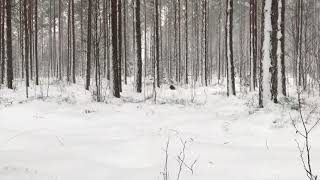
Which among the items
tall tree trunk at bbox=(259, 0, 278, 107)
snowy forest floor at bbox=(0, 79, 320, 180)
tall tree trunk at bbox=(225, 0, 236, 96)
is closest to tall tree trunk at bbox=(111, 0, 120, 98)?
snowy forest floor at bbox=(0, 79, 320, 180)

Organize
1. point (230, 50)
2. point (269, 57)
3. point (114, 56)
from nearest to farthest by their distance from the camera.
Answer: point (269, 57), point (114, 56), point (230, 50)

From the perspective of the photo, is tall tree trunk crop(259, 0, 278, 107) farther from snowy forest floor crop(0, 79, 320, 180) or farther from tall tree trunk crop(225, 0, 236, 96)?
tall tree trunk crop(225, 0, 236, 96)

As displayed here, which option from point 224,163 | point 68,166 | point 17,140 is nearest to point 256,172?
point 224,163

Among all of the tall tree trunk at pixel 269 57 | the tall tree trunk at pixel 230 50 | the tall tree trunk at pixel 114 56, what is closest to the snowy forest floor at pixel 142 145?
the tall tree trunk at pixel 269 57

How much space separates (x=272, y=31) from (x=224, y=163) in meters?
6.71

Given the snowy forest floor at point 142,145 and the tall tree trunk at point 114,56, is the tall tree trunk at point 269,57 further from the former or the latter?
the tall tree trunk at point 114,56

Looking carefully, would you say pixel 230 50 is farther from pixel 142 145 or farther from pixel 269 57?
pixel 142 145

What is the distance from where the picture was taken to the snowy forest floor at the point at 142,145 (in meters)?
4.02

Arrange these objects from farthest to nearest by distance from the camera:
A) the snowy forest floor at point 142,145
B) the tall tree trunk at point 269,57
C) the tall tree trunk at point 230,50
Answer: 1. the tall tree trunk at point 230,50
2. the tall tree trunk at point 269,57
3. the snowy forest floor at point 142,145

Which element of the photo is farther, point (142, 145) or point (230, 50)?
point (230, 50)

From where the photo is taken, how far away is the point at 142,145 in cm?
547

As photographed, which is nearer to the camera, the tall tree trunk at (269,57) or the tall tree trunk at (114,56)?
the tall tree trunk at (269,57)

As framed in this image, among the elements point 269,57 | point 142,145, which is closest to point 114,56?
point 269,57

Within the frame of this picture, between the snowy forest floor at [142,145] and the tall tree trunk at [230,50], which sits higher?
the tall tree trunk at [230,50]
